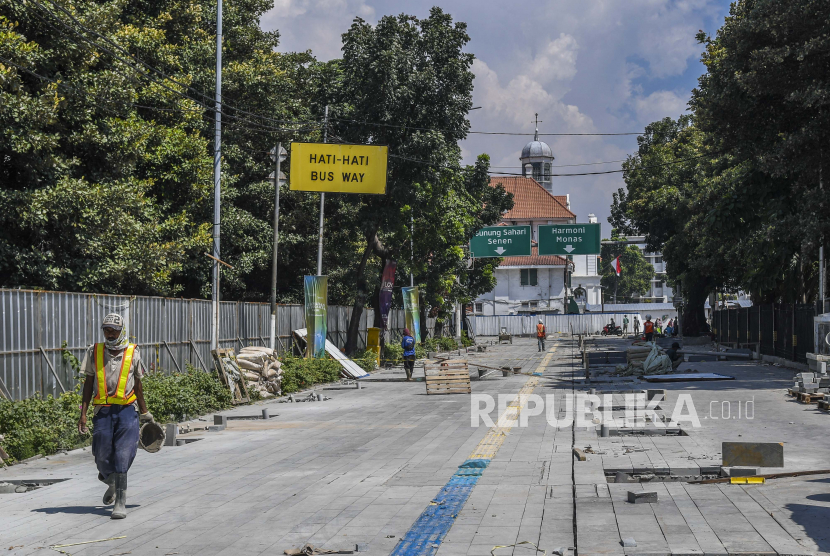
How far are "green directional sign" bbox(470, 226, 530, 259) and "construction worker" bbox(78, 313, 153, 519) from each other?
4152 cm

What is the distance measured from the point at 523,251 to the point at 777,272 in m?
15.9

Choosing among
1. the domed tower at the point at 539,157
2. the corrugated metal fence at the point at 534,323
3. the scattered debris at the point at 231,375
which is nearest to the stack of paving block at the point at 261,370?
the scattered debris at the point at 231,375

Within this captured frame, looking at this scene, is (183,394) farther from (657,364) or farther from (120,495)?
(657,364)

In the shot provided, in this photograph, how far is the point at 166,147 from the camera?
89.5ft

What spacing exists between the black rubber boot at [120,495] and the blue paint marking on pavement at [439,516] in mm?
2676

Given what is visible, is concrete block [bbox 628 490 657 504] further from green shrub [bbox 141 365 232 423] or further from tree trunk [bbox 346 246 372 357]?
tree trunk [bbox 346 246 372 357]

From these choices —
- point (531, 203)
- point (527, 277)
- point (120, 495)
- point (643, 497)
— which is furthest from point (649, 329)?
point (120, 495)

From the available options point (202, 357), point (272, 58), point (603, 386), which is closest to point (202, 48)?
point (272, 58)

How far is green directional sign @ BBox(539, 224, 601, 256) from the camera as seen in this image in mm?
48031

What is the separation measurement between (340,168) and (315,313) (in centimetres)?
561

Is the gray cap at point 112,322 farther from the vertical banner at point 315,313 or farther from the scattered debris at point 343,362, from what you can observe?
the scattered debris at point 343,362

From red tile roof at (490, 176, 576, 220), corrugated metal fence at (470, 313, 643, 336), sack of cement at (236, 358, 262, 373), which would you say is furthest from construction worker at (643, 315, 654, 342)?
red tile roof at (490, 176, 576, 220)

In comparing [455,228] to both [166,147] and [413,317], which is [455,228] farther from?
[166,147]

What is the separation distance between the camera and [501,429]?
14883 mm
